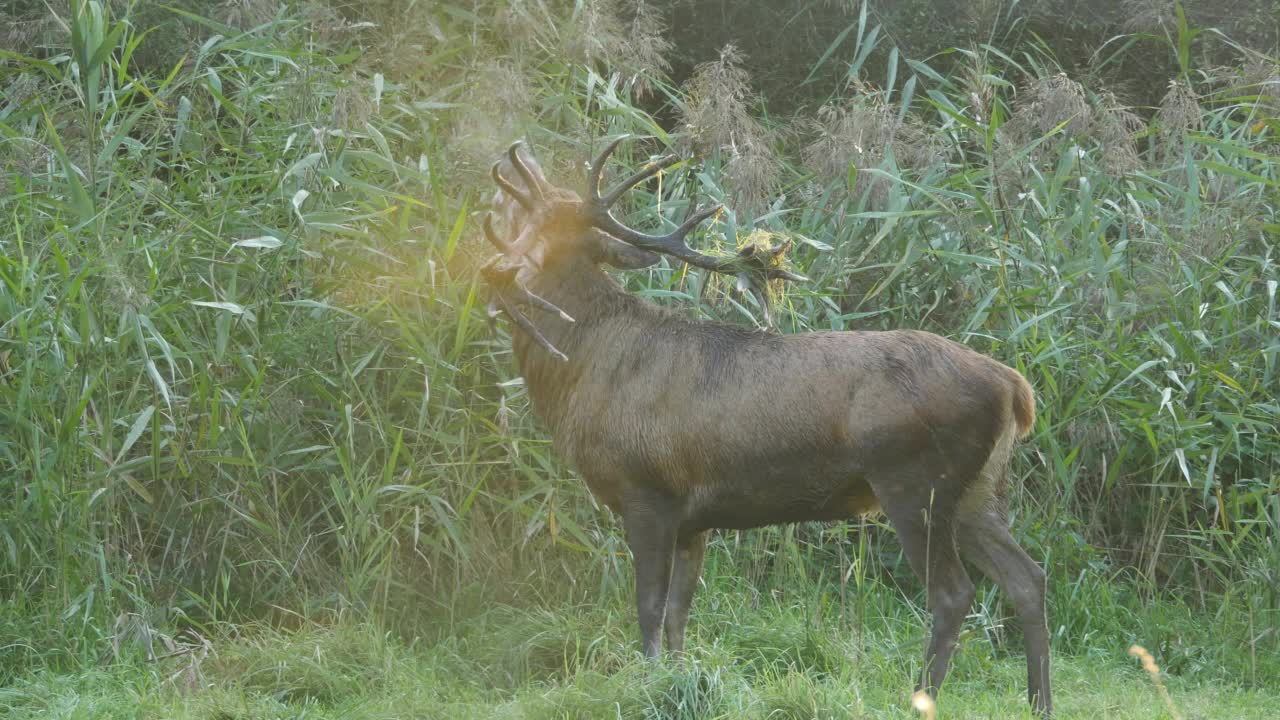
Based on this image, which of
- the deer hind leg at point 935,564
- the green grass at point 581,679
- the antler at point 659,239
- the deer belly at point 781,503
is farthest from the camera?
the antler at point 659,239

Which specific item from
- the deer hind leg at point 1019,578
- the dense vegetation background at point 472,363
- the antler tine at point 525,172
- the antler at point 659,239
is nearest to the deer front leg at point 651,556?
the dense vegetation background at point 472,363

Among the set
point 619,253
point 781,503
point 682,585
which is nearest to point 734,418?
point 781,503

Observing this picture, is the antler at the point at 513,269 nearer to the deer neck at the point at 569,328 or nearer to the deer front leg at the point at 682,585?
the deer neck at the point at 569,328

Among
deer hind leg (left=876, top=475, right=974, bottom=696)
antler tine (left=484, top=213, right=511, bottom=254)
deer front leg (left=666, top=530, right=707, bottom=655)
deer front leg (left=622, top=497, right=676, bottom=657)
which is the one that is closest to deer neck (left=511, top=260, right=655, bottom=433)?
antler tine (left=484, top=213, right=511, bottom=254)

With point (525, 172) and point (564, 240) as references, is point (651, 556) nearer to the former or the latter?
point (564, 240)

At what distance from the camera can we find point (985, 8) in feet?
25.5

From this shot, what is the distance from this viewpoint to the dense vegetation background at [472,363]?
608 cm

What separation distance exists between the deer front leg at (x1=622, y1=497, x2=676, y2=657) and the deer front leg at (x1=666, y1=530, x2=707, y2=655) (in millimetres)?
183

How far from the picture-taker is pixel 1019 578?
5.50 m

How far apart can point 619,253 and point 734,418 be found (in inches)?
38.1

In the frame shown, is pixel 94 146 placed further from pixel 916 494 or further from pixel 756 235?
pixel 916 494

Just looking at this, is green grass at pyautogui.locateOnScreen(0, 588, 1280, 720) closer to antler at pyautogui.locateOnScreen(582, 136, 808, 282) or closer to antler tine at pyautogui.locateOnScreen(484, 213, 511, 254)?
antler at pyautogui.locateOnScreen(582, 136, 808, 282)

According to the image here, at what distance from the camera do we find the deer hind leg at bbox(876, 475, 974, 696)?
17.4 feet

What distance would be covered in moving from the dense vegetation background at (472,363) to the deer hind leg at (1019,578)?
226 mm
